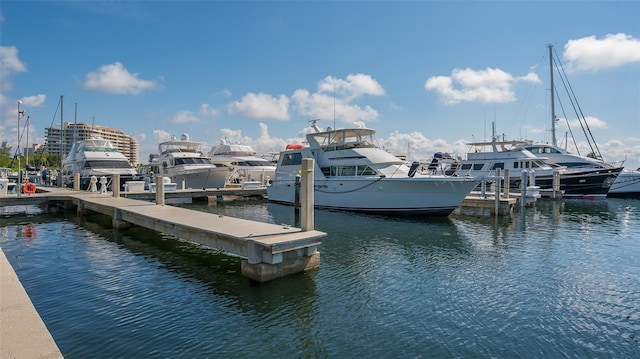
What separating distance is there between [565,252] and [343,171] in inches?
420

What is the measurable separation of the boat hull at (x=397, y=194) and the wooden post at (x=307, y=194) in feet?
29.3

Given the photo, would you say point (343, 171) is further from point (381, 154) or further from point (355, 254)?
point (355, 254)

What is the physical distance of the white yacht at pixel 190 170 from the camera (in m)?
29.7

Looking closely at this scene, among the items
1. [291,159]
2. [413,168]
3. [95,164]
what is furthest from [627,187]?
[95,164]

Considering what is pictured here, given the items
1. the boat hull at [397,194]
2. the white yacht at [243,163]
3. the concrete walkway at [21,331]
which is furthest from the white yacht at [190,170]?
the concrete walkway at [21,331]

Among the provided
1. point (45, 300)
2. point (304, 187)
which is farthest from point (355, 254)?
point (45, 300)

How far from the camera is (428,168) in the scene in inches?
829

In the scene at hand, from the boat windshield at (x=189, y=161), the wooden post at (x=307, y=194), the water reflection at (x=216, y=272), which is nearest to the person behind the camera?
the water reflection at (x=216, y=272)

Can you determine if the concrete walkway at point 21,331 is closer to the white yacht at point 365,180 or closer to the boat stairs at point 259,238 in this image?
the boat stairs at point 259,238

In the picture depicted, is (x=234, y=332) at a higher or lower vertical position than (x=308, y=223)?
lower

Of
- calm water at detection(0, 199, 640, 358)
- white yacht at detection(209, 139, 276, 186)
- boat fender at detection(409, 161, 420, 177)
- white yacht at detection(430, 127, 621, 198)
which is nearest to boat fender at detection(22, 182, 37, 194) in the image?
calm water at detection(0, 199, 640, 358)

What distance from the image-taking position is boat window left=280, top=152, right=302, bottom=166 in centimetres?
2169

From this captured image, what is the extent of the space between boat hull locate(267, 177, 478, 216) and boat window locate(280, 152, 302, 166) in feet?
9.24

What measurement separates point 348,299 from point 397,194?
10.6 metres
